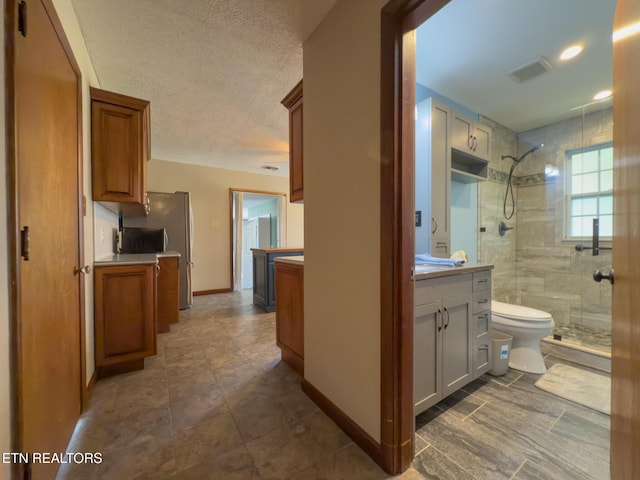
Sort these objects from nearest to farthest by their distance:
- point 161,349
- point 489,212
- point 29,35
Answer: point 29,35, point 161,349, point 489,212

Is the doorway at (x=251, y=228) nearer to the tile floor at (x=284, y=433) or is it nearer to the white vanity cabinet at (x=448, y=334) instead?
the tile floor at (x=284, y=433)

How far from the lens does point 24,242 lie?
0.80 m

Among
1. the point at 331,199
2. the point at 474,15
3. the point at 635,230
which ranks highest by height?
the point at 474,15

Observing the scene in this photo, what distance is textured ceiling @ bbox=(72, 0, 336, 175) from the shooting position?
4.78 feet

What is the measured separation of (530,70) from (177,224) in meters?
4.32

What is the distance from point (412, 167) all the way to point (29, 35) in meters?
1.52

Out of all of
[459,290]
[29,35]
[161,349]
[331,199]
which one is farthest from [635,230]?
[161,349]

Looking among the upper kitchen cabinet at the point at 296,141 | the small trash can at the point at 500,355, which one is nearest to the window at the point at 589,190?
the small trash can at the point at 500,355

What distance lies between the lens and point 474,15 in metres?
1.53

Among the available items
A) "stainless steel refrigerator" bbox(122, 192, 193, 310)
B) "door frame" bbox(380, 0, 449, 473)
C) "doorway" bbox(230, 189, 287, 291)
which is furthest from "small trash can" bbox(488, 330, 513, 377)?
"doorway" bbox(230, 189, 287, 291)

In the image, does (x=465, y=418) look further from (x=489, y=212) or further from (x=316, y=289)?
(x=489, y=212)

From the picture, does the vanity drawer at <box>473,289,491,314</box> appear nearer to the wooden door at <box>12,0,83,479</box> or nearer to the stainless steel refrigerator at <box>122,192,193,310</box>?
the wooden door at <box>12,0,83,479</box>

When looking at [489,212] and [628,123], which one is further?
[489,212]

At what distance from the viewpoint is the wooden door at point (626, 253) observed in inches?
23.8
